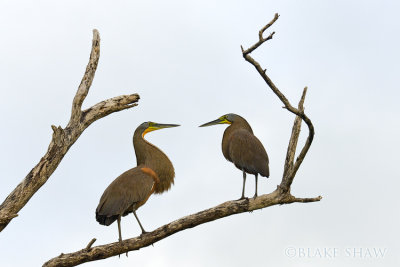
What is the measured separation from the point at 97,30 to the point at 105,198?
82.3 inches

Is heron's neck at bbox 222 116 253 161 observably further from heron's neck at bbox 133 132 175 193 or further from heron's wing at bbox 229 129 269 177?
heron's neck at bbox 133 132 175 193

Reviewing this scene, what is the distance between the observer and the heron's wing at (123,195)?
27.3 ft

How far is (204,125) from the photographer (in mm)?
10289

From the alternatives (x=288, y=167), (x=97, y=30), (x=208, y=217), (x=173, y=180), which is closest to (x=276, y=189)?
(x=288, y=167)

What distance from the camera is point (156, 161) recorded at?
9172 mm

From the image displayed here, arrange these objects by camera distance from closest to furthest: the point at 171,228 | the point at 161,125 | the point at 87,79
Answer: the point at 171,228 < the point at 87,79 < the point at 161,125

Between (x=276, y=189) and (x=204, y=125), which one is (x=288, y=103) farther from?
(x=204, y=125)

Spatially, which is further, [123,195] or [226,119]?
[226,119]

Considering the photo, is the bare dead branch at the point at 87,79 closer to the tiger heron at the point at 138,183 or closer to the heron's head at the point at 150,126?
the tiger heron at the point at 138,183

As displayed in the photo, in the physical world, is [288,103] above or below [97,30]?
below

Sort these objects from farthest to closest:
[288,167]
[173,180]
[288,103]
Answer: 1. [173,180]
2. [288,167]
3. [288,103]

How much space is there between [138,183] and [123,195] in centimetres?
27

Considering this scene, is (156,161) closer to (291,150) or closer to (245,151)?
(245,151)

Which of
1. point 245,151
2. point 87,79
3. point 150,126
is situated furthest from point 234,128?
point 87,79
